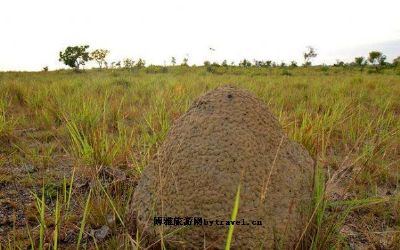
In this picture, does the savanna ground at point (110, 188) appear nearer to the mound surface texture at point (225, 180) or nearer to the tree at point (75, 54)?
the mound surface texture at point (225, 180)

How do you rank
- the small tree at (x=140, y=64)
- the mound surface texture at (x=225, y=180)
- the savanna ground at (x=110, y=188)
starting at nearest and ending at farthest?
1. the mound surface texture at (x=225, y=180)
2. the savanna ground at (x=110, y=188)
3. the small tree at (x=140, y=64)

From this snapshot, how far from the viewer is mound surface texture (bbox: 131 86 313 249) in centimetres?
113

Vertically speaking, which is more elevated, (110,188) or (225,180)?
(225,180)

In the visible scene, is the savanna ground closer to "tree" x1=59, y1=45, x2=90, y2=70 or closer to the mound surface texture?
the mound surface texture

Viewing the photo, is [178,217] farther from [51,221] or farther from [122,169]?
[122,169]

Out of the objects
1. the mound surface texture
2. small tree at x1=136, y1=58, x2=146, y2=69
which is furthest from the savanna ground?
small tree at x1=136, y1=58, x2=146, y2=69

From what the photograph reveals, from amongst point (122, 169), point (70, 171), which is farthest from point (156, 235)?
point (70, 171)

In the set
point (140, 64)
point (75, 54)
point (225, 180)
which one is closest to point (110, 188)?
point (225, 180)

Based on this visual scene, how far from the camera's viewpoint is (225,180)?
3.89ft

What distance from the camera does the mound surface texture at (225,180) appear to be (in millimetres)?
1135

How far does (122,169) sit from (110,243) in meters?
0.91

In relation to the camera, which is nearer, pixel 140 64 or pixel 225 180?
pixel 225 180

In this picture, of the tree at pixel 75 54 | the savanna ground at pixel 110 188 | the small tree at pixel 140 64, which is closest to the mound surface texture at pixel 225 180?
the savanna ground at pixel 110 188

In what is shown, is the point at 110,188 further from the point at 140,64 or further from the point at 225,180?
the point at 140,64
